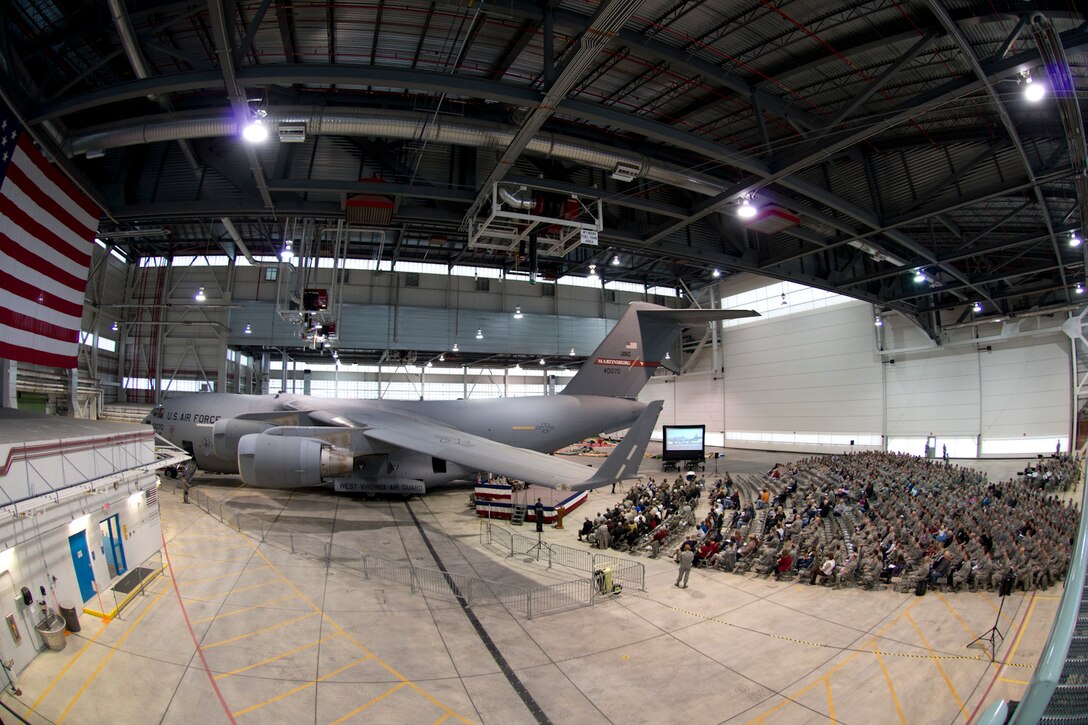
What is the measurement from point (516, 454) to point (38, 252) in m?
12.3

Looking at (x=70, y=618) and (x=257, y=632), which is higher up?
(x=70, y=618)

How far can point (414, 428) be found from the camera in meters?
17.0

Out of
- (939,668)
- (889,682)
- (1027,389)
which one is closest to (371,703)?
(889,682)

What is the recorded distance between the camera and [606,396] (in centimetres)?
2172

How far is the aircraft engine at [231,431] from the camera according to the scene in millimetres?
17312

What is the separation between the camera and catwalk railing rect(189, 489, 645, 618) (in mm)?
9602

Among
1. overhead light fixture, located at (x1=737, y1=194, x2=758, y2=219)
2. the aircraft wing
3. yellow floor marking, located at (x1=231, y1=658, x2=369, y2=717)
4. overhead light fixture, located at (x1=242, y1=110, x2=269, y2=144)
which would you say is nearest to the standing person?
the aircraft wing

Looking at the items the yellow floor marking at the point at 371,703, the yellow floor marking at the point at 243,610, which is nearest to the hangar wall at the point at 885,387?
the yellow floor marking at the point at 371,703

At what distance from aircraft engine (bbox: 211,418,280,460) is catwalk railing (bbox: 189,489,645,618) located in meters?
4.57

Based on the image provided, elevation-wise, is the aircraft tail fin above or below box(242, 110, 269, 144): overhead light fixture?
below

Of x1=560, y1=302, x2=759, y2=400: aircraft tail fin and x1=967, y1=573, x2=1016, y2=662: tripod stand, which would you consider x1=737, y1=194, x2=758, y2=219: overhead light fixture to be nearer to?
x1=560, y1=302, x2=759, y2=400: aircraft tail fin

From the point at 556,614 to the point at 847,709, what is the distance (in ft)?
15.8

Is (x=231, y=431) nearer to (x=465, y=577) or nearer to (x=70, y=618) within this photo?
(x=70, y=618)

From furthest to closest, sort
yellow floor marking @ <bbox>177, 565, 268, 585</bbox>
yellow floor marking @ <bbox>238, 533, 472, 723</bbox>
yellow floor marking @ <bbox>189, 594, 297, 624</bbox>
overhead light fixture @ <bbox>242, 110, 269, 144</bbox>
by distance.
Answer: yellow floor marking @ <bbox>177, 565, 268, 585</bbox>
overhead light fixture @ <bbox>242, 110, 269, 144</bbox>
yellow floor marking @ <bbox>189, 594, 297, 624</bbox>
yellow floor marking @ <bbox>238, 533, 472, 723</bbox>
